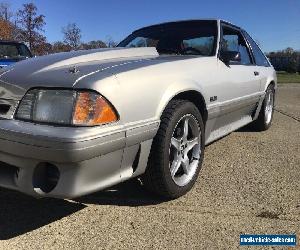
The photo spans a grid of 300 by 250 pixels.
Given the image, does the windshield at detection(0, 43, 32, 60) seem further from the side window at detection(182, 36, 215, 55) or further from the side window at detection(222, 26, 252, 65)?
the side window at detection(182, 36, 215, 55)

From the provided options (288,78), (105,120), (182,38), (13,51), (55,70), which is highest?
(182,38)

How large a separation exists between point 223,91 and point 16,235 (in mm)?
2195

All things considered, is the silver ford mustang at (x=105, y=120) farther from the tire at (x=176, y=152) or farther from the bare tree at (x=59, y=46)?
the bare tree at (x=59, y=46)

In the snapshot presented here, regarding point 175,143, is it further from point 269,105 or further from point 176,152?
point 269,105

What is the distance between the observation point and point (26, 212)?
114 inches

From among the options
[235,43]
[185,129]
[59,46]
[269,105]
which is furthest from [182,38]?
[59,46]

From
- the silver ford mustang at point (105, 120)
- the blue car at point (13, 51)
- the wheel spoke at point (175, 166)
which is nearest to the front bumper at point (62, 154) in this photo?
the silver ford mustang at point (105, 120)

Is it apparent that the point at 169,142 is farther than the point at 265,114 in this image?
No

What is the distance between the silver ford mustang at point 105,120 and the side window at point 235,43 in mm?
743

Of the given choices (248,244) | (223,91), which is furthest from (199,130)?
(248,244)

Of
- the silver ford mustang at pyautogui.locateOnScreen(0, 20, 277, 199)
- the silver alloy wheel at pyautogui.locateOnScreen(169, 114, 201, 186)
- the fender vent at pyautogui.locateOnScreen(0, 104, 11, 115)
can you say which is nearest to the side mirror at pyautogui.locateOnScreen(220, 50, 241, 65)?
the silver ford mustang at pyautogui.locateOnScreen(0, 20, 277, 199)

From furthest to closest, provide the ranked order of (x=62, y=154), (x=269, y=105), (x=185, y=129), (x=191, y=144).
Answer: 1. (x=269, y=105)
2. (x=191, y=144)
3. (x=185, y=129)
4. (x=62, y=154)

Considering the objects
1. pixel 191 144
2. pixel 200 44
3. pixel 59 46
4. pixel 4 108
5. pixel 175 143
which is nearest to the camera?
pixel 4 108

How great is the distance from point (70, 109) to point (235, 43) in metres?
2.91
